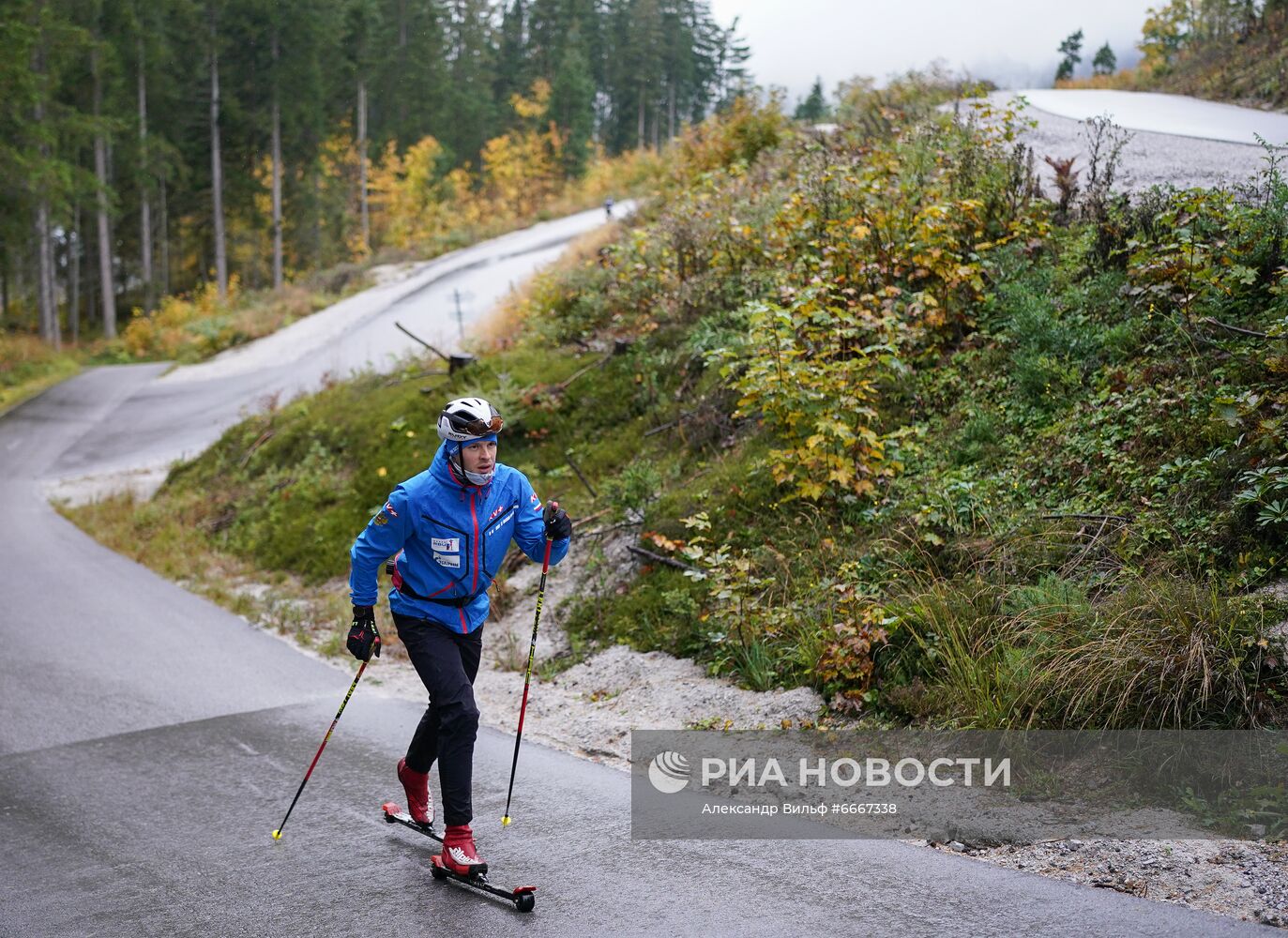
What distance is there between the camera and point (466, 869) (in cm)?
471

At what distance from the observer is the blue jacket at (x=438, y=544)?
5.00 meters

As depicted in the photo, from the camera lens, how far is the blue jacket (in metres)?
5.00

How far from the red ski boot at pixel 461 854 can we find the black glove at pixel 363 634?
935 mm

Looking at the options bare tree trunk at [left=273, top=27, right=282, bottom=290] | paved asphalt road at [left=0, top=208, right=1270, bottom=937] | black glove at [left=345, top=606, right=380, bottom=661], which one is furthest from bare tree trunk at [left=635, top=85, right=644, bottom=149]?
black glove at [left=345, top=606, right=380, bottom=661]

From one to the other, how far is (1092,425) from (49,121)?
39.3 metres

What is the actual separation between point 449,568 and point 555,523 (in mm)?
582

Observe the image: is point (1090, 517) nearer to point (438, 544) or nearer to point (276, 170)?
point (438, 544)

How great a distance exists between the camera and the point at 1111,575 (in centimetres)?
629

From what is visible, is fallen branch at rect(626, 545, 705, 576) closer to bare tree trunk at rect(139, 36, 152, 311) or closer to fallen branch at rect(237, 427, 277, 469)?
fallen branch at rect(237, 427, 277, 469)

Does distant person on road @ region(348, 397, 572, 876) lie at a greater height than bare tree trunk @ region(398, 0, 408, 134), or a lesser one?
lesser

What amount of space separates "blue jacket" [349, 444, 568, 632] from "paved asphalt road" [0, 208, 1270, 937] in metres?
1.28

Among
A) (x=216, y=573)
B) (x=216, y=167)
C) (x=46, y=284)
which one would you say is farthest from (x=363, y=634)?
(x=216, y=167)

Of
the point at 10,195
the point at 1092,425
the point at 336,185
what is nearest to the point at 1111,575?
the point at 1092,425

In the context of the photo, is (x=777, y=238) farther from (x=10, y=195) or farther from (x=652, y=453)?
(x=10, y=195)
